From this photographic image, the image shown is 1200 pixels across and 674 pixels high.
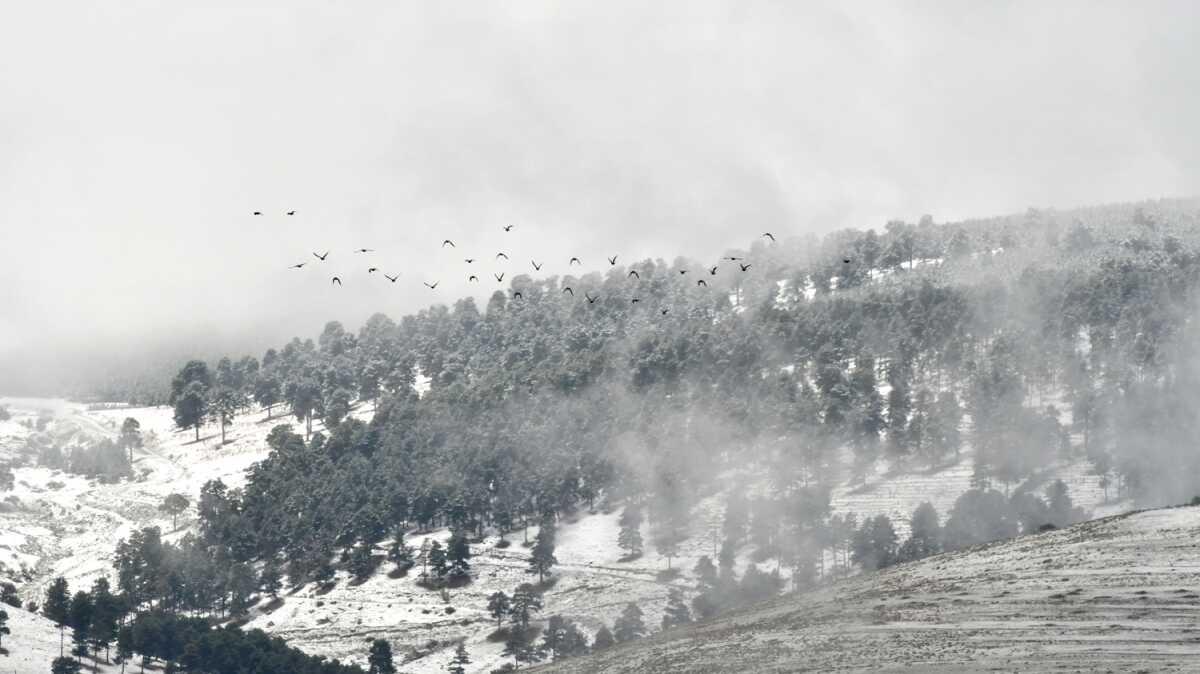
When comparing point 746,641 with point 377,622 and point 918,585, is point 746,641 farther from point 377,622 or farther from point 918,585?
point 377,622

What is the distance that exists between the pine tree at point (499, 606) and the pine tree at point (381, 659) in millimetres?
17895

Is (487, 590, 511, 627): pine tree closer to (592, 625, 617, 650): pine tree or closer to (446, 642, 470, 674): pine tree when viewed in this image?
(446, 642, 470, 674): pine tree

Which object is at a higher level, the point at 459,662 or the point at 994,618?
the point at 994,618

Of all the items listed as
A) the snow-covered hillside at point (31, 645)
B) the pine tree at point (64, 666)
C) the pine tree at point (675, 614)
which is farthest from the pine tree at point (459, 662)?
the pine tree at point (64, 666)

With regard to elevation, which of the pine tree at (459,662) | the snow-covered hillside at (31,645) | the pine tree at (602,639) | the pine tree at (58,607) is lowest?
the pine tree at (459,662)

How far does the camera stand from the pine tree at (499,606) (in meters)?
188

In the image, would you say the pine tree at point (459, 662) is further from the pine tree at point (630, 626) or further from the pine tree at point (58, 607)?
the pine tree at point (58, 607)

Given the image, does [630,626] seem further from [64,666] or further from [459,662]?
[64,666]

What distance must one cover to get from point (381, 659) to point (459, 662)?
8828 mm

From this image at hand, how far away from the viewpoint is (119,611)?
600 feet

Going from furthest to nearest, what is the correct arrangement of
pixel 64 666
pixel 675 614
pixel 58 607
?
pixel 675 614, pixel 58 607, pixel 64 666

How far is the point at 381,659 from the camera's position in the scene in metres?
171

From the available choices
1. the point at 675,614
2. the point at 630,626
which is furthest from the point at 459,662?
the point at 675,614

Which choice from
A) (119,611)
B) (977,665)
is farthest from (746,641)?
(119,611)
